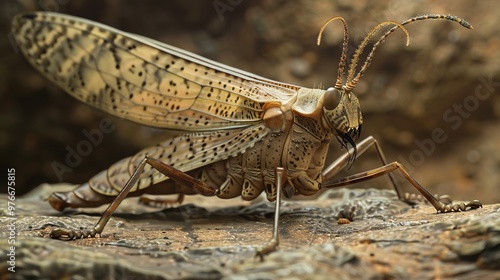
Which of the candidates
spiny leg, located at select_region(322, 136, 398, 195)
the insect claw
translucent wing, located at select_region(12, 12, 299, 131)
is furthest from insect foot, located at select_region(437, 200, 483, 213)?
translucent wing, located at select_region(12, 12, 299, 131)

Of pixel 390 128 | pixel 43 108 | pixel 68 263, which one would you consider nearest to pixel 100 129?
pixel 43 108

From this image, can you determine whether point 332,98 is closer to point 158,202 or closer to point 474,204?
point 474,204

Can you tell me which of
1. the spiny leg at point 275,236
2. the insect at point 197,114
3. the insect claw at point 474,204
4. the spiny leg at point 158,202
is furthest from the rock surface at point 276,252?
the spiny leg at point 158,202

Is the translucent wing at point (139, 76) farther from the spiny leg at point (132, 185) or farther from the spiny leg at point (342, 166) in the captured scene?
A: the spiny leg at point (342, 166)

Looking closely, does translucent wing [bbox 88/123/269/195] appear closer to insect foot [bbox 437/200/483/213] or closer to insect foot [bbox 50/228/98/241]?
insect foot [bbox 50/228/98/241]

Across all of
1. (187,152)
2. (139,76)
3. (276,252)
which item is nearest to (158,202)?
(187,152)

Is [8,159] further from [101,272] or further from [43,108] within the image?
[101,272]

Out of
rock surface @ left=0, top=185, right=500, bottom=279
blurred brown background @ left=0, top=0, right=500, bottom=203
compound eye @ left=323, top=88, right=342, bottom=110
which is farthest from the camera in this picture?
blurred brown background @ left=0, top=0, right=500, bottom=203
